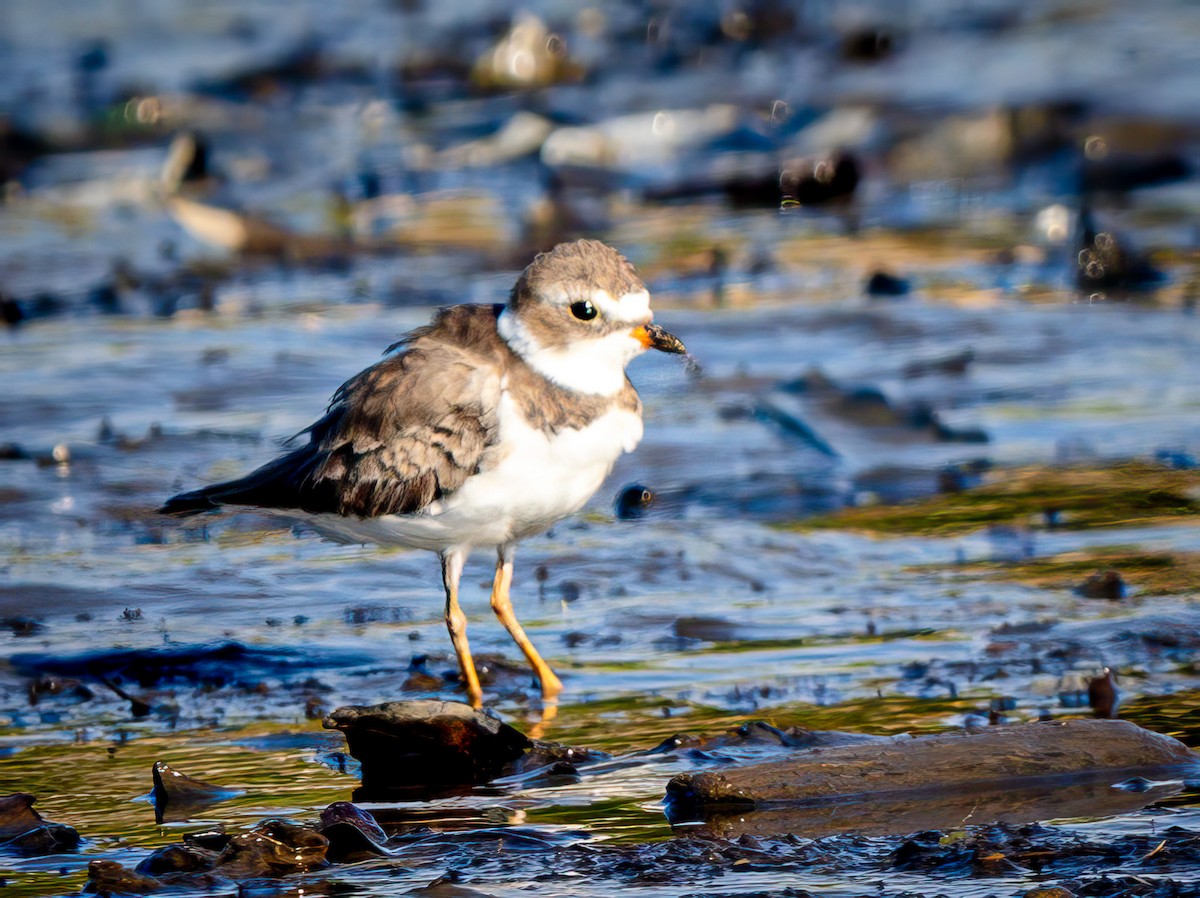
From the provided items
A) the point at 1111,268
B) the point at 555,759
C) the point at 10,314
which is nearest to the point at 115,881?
the point at 555,759

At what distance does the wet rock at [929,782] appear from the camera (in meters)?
4.07

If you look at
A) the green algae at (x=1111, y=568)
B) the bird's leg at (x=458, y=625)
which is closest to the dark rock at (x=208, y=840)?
the bird's leg at (x=458, y=625)

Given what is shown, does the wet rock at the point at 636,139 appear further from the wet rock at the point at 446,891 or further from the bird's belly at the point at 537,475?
the wet rock at the point at 446,891

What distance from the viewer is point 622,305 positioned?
18.0ft

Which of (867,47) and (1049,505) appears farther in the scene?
(867,47)

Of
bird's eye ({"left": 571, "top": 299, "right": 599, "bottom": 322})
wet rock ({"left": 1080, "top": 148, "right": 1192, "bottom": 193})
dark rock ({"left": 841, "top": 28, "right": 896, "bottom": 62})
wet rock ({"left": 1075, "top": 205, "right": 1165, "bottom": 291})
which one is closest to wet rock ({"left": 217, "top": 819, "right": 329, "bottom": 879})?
bird's eye ({"left": 571, "top": 299, "right": 599, "bottom": 322})

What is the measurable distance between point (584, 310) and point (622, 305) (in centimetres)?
11

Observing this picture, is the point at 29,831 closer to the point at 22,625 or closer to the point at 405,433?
the point at 405,433

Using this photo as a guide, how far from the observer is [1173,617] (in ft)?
18.1

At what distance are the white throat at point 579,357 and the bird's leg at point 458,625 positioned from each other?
0.65 m

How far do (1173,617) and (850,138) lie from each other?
8.66m

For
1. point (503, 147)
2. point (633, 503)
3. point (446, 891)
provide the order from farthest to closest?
point (503, 147), point (633, 503), point (446, 891)

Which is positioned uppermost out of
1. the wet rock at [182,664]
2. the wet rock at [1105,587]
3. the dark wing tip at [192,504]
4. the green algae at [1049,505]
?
the dark wing tip at [192,504]

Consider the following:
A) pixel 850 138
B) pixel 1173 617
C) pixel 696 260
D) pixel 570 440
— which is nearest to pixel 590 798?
pixel 570 440
